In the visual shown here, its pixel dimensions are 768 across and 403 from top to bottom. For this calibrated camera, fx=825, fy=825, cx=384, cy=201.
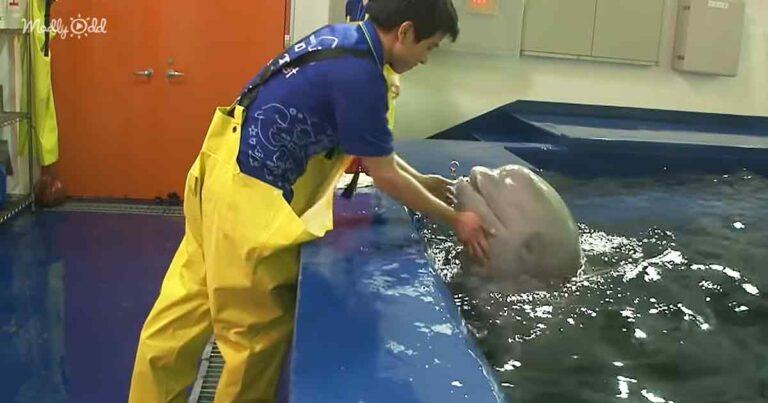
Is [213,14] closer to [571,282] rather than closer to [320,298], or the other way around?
[571,282]

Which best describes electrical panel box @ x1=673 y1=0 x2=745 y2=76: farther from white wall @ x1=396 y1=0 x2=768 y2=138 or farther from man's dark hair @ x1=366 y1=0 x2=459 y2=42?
man's dark hair @ x1=366 y1=0 x2=459 y2=42

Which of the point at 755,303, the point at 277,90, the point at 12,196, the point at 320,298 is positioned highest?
the point at 277,90

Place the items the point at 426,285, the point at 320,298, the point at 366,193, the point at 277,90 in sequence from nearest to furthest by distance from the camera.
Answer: the point at 320,298, the point at 426,285, the point at 277,90, the point at 366,193

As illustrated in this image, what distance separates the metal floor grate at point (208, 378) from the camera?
2934mm

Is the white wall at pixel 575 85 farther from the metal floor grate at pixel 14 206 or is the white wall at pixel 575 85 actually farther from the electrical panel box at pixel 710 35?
the metal floor grate at pixel 14 206

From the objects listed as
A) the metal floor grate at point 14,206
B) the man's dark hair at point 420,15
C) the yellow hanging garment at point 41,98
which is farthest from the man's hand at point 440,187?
the yellow hanging garment at point 41,98

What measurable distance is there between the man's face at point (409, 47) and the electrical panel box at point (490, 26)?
13.9ft

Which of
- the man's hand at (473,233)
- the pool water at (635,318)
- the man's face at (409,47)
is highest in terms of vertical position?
the man's face at (409,47)

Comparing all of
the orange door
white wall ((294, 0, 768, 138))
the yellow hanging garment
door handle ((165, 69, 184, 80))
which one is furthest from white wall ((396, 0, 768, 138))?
the yellow hanging garment

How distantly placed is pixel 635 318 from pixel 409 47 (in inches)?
42.0

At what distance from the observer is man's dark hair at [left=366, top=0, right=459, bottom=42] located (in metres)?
2.05

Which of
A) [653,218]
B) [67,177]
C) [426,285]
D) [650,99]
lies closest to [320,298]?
[426,285]

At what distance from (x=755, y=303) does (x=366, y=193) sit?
1.37m

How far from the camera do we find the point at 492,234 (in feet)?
8.25
